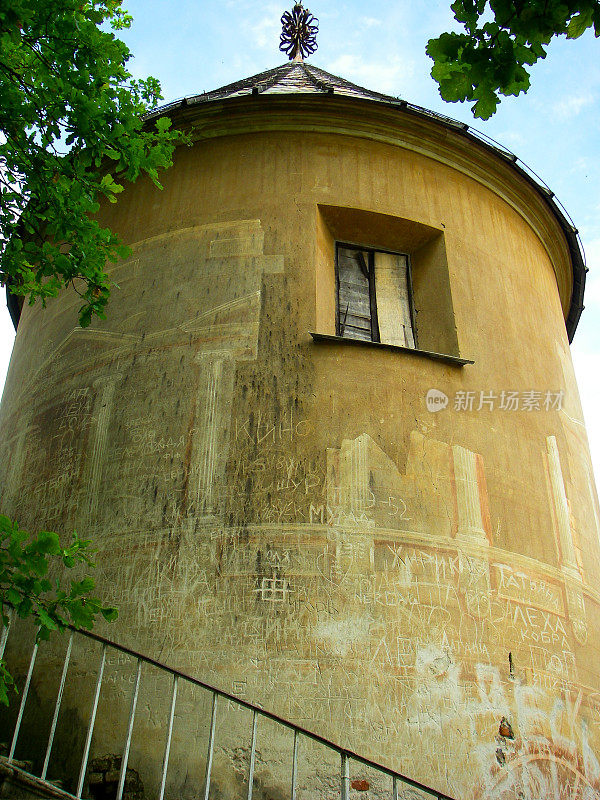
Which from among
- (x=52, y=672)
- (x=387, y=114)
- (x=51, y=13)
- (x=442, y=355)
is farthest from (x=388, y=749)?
(x=387, y=114)

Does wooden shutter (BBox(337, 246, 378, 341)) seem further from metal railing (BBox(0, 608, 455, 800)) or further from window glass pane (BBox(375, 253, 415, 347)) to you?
metal railing (BBox(0, 608, 455, 800))

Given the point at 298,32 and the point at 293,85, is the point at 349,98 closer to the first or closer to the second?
the point at 293,85

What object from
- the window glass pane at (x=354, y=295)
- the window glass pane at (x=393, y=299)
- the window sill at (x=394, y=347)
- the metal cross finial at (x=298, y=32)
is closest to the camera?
the window sill at (x=394, y=347)

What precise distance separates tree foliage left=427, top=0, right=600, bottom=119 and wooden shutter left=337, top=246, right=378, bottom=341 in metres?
4.28

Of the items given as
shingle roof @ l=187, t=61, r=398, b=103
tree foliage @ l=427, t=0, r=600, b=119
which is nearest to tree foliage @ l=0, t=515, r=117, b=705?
tree foliage @ l=427, t=0, r=600, b=119

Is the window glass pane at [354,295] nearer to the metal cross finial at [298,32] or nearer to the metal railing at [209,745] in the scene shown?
the metal railing at [209,745]

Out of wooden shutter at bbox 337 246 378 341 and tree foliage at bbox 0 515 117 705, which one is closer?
tree foliage at bbox 0 515 117 705

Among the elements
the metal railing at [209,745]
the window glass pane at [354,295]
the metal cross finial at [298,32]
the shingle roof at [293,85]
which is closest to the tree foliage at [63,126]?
the metal railing at [209,745]

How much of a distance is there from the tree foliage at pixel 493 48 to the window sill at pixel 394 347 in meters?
3.68

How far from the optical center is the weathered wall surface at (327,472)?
21.4 feet

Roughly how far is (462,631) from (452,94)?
14.6ft

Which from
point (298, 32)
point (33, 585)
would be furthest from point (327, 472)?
point (298, 32)

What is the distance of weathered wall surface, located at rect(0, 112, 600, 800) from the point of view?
6.51m

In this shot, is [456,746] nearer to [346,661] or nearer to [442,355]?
[346,661]
